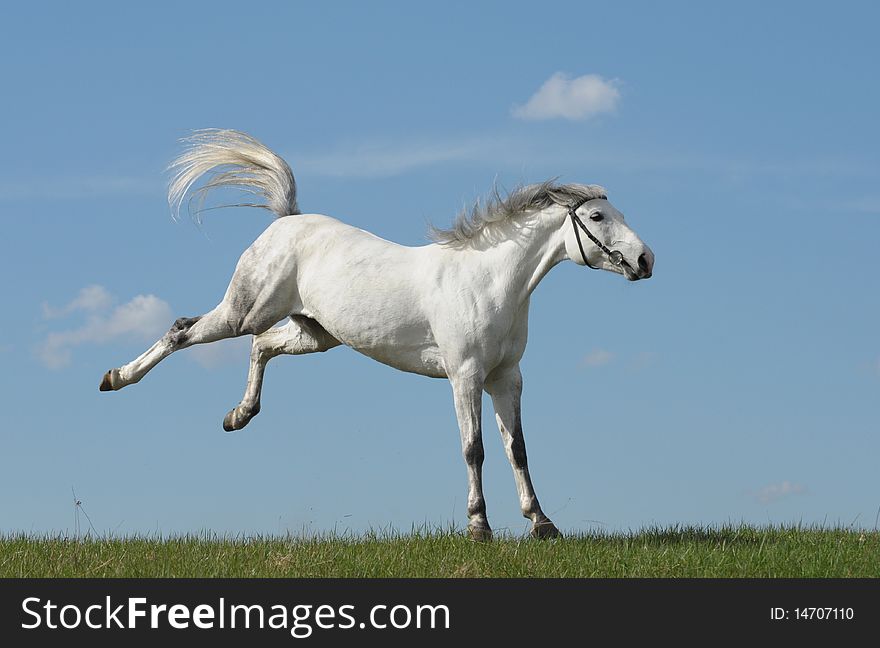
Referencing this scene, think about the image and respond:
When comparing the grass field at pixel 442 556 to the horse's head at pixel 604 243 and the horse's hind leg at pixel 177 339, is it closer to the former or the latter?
the horse's hind leg at pixel 177 339

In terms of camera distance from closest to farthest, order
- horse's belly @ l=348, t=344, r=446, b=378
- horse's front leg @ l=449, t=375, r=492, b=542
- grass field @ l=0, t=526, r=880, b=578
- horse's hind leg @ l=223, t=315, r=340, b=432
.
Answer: grass field @ l=0, t=526, r=880, b=578 < horse's front leg @ l=449, t=375, r=492, b=542 < horse's belly @ l=348, t=344, r=446, b=378 < horse's hind leg @ l=223, t=315, r=340, b=432

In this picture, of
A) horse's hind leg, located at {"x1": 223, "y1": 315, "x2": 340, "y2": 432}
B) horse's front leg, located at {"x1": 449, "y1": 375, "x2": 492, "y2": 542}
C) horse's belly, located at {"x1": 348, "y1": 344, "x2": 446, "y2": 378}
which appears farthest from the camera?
horse's hind leg, located at {"x1": 223, "y1": 315, "x2": 340, "y2": 432}

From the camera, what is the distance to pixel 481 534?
342 inches

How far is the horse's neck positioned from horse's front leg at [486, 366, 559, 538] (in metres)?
0.72

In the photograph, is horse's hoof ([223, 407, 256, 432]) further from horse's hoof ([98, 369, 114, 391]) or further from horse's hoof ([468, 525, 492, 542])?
horse's hoof ([468, 525, 492, 542])

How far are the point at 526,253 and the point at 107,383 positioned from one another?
4.11 meters

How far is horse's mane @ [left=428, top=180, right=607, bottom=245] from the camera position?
29.4ft

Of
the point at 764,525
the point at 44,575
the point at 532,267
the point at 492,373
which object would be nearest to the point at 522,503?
the point at 492,373

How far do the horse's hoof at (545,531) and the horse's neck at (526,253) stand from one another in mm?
1861

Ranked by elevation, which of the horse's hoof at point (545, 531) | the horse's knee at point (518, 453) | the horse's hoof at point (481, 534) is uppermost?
the horse's knee at point (518, 453)

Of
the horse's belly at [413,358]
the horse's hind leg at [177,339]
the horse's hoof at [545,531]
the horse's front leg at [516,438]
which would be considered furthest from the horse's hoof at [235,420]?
the horse's hoof at [545,531]

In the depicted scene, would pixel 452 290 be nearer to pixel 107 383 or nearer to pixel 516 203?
pixel 516 203

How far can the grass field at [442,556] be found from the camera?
25.2ft

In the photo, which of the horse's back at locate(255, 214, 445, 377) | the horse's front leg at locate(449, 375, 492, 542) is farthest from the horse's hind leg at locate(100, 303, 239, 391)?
the horse's front leg at locate(449, 375, 492, 542)
